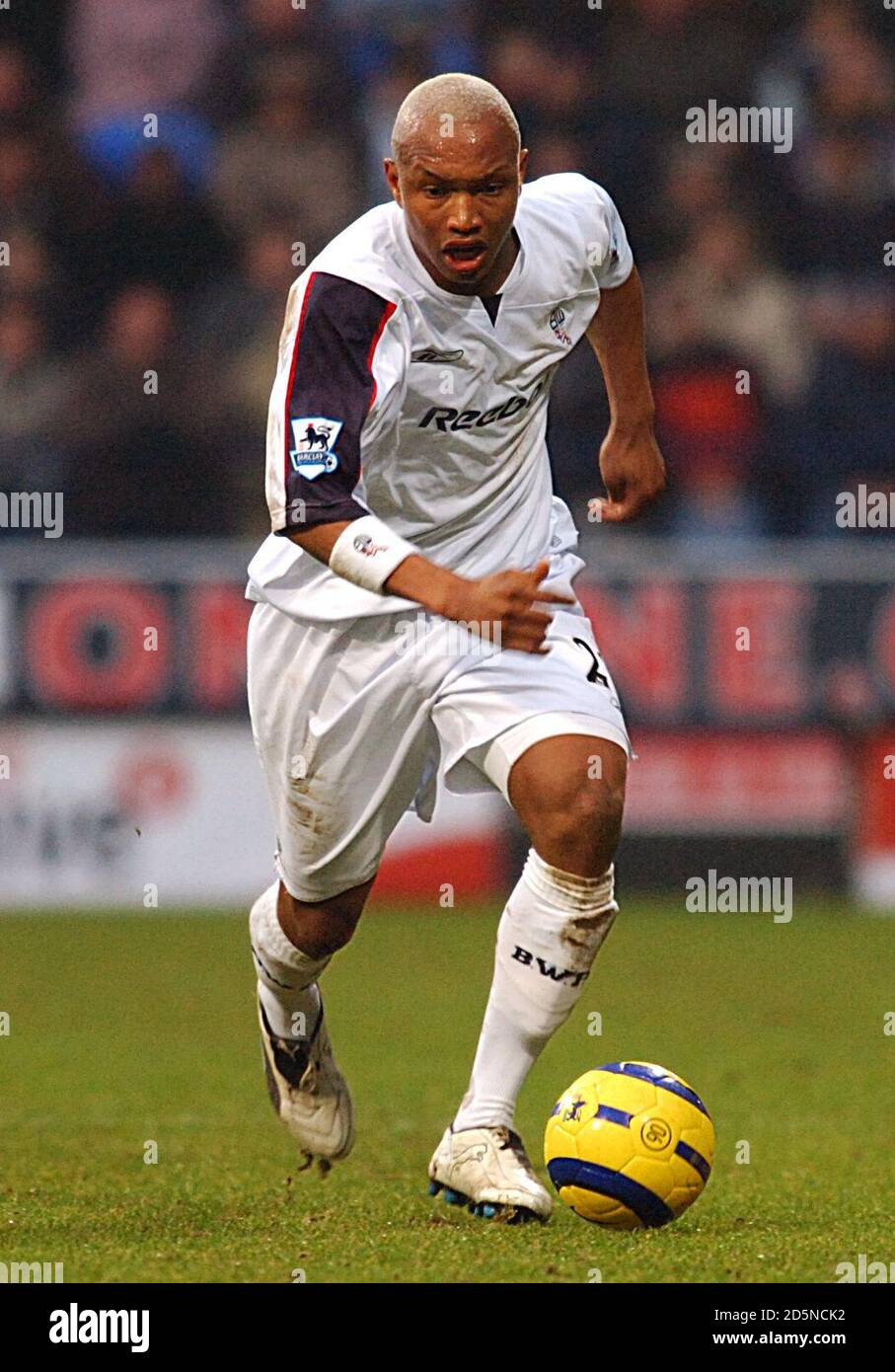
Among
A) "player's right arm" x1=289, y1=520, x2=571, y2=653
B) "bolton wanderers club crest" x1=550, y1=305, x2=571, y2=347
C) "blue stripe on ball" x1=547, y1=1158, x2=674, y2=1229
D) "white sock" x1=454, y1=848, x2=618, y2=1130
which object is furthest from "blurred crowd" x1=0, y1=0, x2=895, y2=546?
"player's right arm" x1=289, y1=520, x2=571, y2=653

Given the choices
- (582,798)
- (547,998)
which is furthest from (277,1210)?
(582,798)

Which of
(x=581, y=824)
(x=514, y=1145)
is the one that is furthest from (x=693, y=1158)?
(x=581, y=824)

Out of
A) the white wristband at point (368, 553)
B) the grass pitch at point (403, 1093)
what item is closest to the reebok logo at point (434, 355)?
the white wristband at point (368, 553)

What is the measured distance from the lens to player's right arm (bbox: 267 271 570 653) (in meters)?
4.28

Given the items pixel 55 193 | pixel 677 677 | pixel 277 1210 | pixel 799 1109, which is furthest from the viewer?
pixel 55 193

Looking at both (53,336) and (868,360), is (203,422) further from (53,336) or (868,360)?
(868,360)

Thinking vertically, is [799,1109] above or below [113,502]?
below

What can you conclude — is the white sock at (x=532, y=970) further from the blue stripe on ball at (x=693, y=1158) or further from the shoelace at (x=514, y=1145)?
the blue stripe on ball at (x=693, y=1158)

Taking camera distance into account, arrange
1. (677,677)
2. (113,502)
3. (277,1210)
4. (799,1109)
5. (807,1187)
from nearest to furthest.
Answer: (277,1210), (807,1187), (799,1109), (677,677), (113,502)

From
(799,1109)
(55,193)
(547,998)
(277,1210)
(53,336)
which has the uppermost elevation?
(55,193)

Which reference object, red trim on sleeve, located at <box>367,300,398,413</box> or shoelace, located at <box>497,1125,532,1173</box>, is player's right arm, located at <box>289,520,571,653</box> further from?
shoelace, located at <box>497,1125,532,1173</box>

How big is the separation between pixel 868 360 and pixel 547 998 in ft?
30.1

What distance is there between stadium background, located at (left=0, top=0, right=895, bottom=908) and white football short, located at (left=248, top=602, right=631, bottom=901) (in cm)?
640

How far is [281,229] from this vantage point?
44.1 feet
